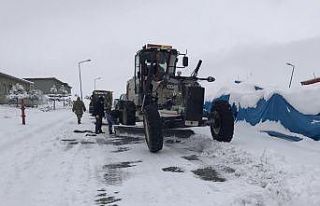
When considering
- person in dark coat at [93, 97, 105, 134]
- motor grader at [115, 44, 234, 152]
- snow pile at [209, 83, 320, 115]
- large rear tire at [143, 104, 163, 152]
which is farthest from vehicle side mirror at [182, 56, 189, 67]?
person in dark coat at [93, 97, 105, 134]

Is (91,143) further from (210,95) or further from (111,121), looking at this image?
(210,95)

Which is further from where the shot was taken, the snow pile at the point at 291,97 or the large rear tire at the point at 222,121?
the snow pile at the point at 291,97

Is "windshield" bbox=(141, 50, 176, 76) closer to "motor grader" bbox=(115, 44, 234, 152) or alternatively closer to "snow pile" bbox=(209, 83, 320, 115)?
"motor grader" bbox=(115, 44, 234, 152)

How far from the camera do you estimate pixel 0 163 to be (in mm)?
11000

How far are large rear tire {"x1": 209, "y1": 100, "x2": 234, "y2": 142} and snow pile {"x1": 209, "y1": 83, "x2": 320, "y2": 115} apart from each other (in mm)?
2552

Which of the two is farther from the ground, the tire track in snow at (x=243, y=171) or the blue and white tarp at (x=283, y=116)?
the blue and white tarp at (x=283, y=116)

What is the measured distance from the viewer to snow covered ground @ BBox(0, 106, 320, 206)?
7.39 metres

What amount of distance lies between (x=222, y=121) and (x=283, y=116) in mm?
3246

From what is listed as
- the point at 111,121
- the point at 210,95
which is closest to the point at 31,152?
the point at 111,121

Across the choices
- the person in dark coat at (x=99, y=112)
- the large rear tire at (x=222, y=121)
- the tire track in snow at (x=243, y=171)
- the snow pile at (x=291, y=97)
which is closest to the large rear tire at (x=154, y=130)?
the tire track in snow at (x=243, y=171)

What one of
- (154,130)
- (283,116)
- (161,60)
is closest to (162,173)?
(154,130)

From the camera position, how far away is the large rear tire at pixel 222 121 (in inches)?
552

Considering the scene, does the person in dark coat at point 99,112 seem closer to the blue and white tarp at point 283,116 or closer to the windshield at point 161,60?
the windshield at point 161,60

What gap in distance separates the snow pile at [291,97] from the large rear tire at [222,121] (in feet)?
8.37
